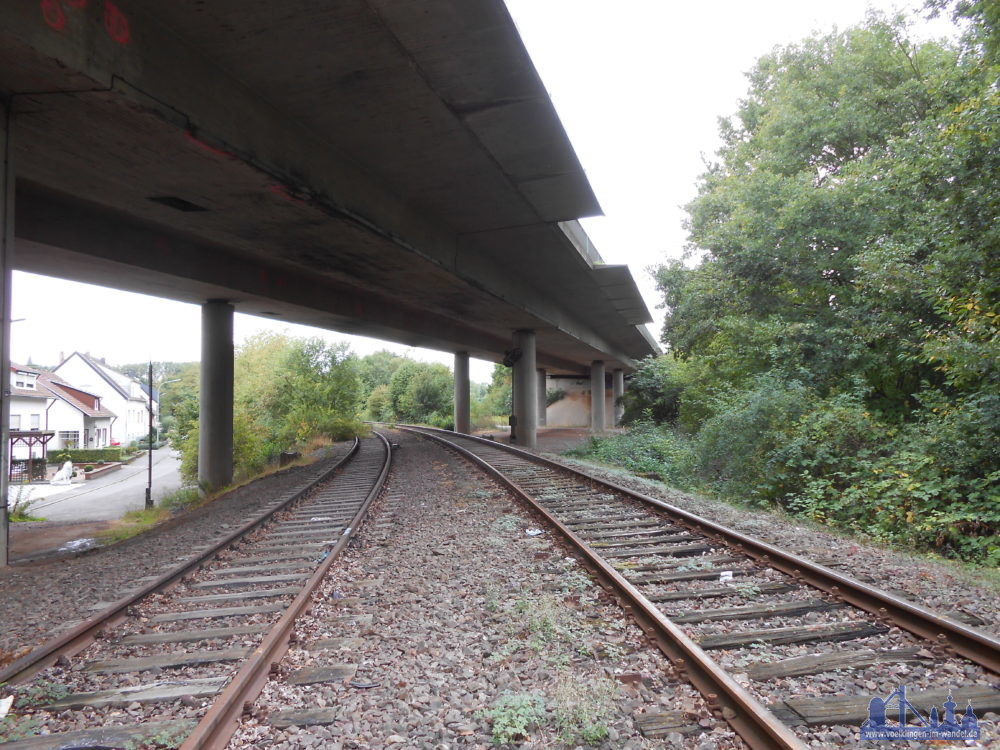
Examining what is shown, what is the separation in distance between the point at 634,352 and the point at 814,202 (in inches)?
1091

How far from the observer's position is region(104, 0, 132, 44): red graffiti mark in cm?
495

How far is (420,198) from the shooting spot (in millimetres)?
9961

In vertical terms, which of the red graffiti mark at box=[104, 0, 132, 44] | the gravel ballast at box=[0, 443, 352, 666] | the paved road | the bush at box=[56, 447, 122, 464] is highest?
the red graffiti mark at box=[104, 0, 132, 44]

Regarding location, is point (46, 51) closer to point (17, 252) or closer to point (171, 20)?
point (171, 20)

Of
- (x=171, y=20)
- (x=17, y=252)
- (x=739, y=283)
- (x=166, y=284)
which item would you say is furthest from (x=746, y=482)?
(x=17, y=252)

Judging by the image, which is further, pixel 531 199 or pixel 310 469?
pixel 310 469

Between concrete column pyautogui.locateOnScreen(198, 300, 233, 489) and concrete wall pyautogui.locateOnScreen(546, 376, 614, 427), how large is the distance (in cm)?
4051

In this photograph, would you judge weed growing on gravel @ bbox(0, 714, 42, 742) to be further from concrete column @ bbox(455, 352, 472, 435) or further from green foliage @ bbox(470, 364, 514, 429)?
green foliage @ bbox(470, 364, 514, 429)

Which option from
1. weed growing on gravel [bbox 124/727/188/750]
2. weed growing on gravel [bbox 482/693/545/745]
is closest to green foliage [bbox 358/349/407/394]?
weed growing on gravel [bbox 124/727/188/750]

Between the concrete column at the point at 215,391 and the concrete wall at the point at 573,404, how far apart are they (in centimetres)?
4051

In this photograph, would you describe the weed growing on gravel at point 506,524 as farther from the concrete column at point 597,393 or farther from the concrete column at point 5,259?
the concrete column at point 597,393

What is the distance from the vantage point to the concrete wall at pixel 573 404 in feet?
180

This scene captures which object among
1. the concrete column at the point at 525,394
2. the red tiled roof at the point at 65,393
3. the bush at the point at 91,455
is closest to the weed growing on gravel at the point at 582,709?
the concrete column at the point at 525,394

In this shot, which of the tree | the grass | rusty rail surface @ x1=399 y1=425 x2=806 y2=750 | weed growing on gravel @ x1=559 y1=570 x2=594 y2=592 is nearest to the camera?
rusty rail surface @ x1=399 y1=425 x2=806 y2=750
